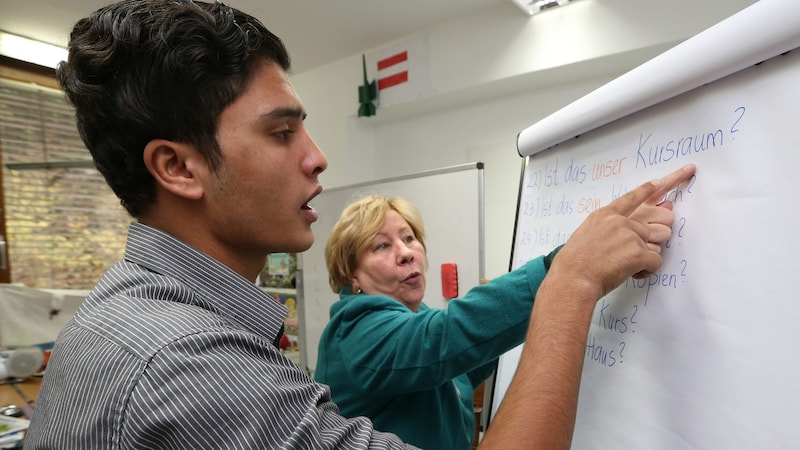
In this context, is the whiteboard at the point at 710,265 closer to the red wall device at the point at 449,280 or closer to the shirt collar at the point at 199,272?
the shirt collar at the point at 199,272

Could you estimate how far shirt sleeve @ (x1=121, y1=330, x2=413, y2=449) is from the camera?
1.42ft

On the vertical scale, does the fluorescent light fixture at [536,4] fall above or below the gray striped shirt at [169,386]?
above

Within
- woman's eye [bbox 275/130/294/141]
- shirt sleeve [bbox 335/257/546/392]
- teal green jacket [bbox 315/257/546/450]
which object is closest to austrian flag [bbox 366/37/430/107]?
teal green jacket [bbox 315/257/546/450]

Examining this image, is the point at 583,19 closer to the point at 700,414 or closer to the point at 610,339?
the point at 610,339

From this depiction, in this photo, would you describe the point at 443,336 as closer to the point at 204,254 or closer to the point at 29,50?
the point at 204,254

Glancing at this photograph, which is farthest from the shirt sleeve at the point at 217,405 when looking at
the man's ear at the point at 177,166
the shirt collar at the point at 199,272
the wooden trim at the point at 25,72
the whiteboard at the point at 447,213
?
the wooden trim at the point at 25,72

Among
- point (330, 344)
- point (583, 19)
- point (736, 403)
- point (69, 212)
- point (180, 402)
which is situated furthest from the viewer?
point (69, 212)

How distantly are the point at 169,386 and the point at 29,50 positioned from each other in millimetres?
3399

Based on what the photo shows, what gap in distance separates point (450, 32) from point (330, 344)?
239 cm

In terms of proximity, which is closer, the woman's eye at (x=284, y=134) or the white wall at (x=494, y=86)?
the woman's eye at (x=284, y=134)

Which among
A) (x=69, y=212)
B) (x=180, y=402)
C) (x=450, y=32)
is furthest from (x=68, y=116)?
(x=180, y=402)

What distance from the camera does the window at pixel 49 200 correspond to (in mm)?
2641

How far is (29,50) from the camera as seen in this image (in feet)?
9.24

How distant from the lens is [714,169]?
60cm
